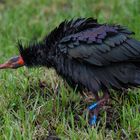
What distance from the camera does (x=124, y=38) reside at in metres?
5.79

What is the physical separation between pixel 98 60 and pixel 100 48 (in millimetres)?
117

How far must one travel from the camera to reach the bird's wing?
569 cm

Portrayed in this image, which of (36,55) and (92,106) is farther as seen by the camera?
(36,55)

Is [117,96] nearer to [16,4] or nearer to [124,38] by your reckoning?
[124,38]

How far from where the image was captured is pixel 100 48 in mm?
5703

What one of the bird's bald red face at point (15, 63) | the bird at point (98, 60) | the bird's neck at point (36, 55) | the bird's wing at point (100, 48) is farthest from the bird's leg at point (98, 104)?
the bird's bald red face at point (15, 63)

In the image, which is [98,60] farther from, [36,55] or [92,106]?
[36,55]

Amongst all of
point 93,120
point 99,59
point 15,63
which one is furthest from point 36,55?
point 93,120

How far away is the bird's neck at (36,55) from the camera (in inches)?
237

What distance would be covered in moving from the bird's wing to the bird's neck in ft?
0.93

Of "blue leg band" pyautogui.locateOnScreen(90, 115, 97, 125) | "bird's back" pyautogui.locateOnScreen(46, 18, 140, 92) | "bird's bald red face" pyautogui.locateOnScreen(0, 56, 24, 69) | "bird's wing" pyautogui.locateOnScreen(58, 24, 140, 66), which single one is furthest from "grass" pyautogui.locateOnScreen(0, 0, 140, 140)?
"bird's wing" pyautogui.locateOnScreen(58, 24, 140, 66)

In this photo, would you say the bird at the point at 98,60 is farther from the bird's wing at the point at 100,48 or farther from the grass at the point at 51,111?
the grass at the point at 51,111

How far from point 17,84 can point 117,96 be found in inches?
42.0

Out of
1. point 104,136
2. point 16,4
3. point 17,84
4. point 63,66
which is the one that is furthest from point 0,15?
point 104,136
